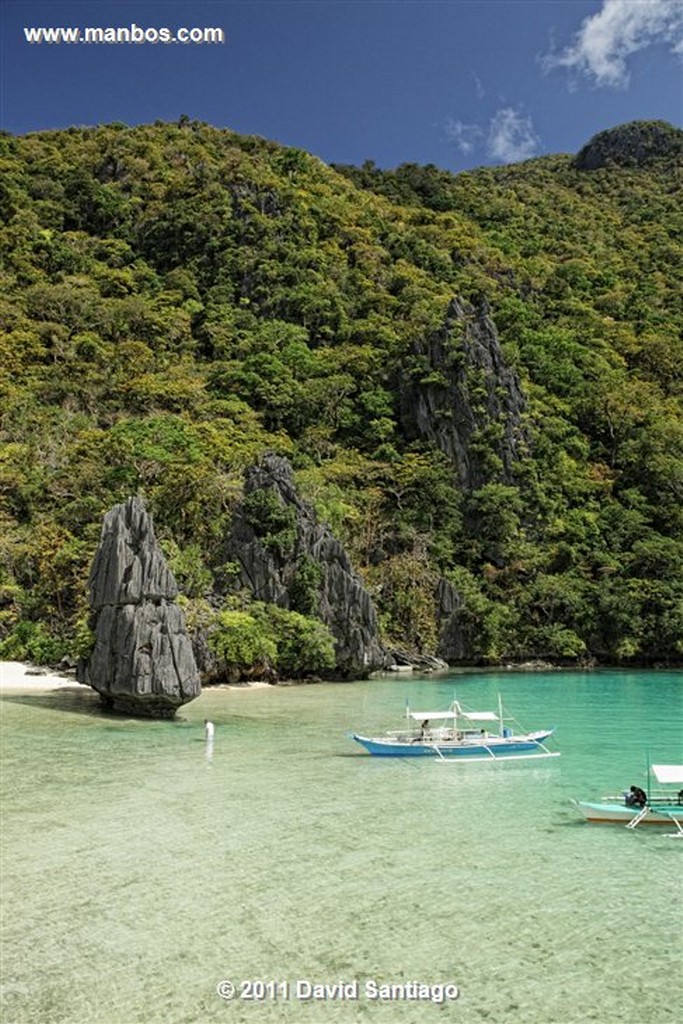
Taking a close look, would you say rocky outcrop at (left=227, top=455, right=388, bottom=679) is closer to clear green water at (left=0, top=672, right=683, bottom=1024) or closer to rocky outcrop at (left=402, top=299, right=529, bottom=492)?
rocky outcrop at (left=402, top=299, right=529, bottom=492)

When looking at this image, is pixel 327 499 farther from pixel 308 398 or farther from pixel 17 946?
pixel 17 946

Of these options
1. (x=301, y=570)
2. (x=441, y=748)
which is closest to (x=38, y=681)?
(x=301, y=570)

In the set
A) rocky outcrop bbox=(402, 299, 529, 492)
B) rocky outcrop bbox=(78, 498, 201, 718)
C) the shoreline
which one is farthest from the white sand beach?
rocky outcrop bbox=(402, 299, 529, 492)

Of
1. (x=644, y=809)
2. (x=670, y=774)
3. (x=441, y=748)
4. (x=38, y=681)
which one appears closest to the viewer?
(x=670, y=774)

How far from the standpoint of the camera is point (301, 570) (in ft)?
114

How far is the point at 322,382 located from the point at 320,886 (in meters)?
45.6

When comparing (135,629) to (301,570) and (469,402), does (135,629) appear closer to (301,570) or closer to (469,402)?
(301,570)

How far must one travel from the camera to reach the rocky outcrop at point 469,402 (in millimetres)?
47469

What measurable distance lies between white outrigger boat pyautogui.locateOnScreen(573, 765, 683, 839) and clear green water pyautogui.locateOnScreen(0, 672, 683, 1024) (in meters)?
0.30

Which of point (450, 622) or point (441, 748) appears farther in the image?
point (450, 622)

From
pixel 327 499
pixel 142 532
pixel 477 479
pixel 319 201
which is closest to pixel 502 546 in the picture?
pixel 477 479

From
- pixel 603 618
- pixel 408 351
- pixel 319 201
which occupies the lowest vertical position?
pixel 603 618

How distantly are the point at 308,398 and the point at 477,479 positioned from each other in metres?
13.3

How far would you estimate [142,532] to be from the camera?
2341cm
